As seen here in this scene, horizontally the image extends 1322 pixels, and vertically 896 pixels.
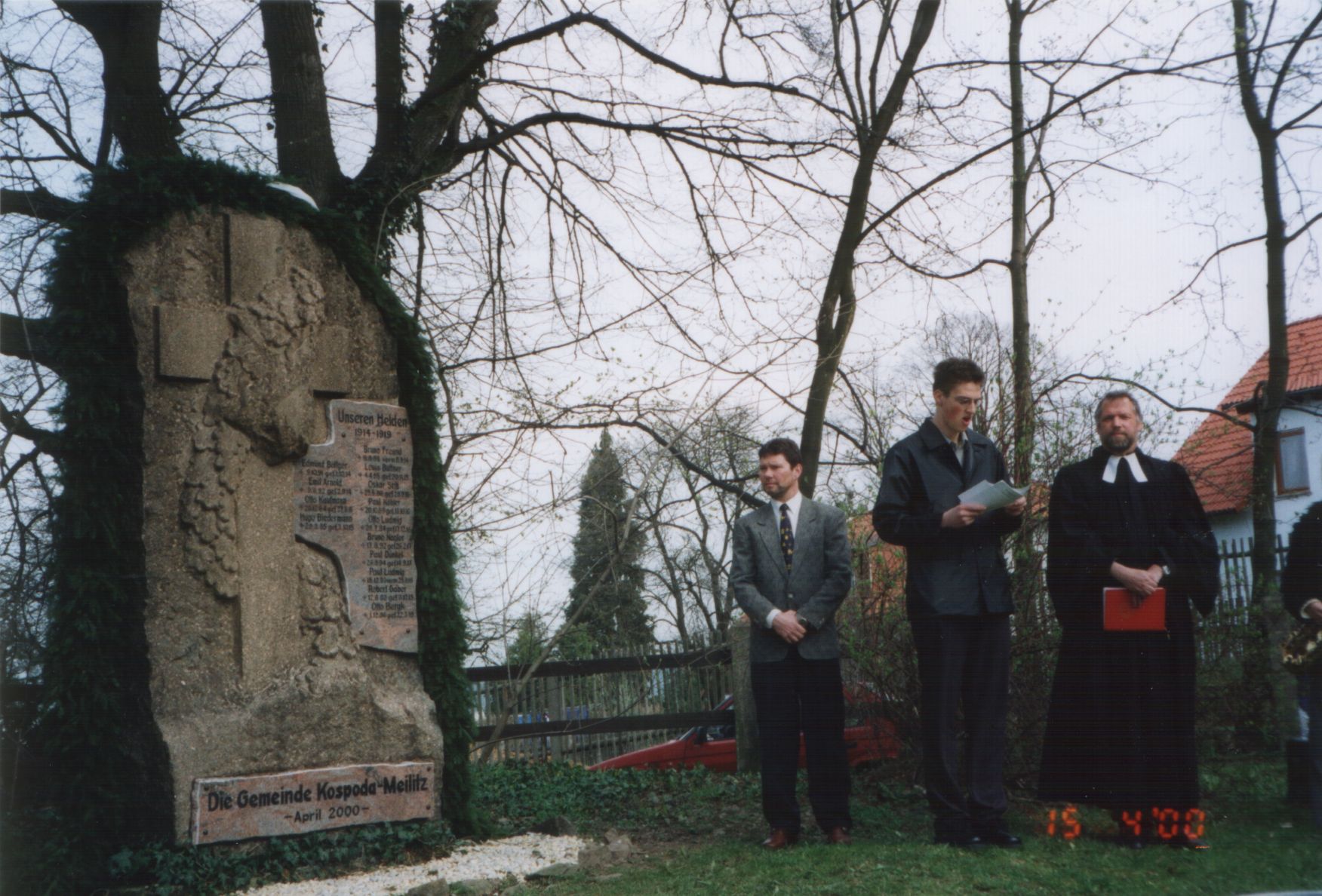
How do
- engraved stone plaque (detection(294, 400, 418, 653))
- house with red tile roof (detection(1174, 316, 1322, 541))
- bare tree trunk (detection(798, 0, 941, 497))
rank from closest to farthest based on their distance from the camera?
engraved stone plaque (detection(294, 400, 418, 653)) < bare tree trunk (detection(798, 0, 941, 497)) < house with red tile roof (detection(1174, 316, 1322, 541))

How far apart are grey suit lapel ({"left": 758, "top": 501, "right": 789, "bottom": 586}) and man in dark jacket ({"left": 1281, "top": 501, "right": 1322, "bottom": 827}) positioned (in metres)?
2.39

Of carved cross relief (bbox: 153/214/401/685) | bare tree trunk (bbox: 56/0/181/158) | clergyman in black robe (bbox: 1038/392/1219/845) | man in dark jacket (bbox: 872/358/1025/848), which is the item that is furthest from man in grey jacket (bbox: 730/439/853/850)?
bare tree trunk (bbox: 56/0/181/158)

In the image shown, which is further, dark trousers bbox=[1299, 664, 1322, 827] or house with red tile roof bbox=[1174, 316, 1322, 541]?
house with red tile roof bbox=[1174, 316, 1322, 541]

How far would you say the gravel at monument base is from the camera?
191 inches

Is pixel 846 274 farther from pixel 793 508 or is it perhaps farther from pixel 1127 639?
pixel 1127 639

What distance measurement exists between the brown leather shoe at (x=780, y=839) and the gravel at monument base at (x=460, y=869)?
0.96m

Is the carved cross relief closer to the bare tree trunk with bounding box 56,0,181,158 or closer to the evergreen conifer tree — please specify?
the bare tree trunk with bounding box 56,0,181,158

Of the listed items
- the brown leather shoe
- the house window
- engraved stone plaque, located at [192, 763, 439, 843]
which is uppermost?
the house window

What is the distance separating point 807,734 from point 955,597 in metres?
0.99

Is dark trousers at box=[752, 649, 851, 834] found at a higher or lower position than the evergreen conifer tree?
lower

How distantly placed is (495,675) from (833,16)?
19.5ft

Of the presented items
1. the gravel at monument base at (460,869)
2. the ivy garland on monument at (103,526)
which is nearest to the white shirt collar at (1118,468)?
the gravel at monument base at (460,869)

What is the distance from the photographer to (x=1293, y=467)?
10.8 meters

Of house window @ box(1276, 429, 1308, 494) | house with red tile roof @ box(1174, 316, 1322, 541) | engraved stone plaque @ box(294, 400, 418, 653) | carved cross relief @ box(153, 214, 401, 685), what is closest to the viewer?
carved cross relief @ box(153, 214, 401, 685)
